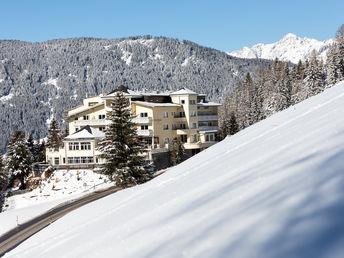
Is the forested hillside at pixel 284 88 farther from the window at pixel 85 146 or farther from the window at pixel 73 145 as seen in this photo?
the window at pixel 73 145

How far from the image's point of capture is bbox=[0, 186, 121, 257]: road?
76.6 feet

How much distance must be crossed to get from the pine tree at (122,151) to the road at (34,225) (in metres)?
5.53

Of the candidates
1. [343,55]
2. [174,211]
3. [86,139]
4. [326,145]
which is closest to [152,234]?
[174,211]

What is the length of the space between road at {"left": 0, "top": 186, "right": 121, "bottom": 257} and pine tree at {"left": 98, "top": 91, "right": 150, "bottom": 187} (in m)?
5.53

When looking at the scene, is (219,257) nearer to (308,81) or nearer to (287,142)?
(287,142)

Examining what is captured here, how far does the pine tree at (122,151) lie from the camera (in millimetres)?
29484

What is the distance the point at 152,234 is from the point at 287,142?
2228mm

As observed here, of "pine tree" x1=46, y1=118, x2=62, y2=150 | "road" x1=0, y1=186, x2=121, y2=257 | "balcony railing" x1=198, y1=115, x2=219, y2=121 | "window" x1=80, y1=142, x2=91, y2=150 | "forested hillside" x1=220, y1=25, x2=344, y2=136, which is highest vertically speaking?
"forested hillside" x1=220, y1=25, x2=344, y2=136

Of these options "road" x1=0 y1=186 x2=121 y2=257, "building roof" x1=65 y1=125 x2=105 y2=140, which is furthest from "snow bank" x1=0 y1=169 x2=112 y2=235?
"building roof" x1=65 y1=125 x2=105 y2=140

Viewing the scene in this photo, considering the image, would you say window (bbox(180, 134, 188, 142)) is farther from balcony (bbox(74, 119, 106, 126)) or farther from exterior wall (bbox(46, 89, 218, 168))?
balcony (bbox(74, 119, 106, 126))

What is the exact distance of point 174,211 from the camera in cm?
327

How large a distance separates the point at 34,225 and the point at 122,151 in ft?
30.9

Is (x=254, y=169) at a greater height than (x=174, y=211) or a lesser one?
greater

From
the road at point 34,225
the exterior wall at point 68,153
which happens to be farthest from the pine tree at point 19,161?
the road at point 34,225
